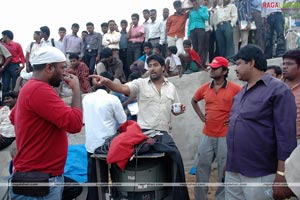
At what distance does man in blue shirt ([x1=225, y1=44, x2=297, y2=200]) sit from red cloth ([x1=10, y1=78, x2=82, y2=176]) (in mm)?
1374

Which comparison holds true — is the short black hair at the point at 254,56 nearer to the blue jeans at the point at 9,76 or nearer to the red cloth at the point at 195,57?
the red cloth at the point at 195,57

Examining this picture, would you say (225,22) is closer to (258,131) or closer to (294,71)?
(294,71)

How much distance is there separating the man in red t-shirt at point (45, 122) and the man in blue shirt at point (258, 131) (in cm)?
137

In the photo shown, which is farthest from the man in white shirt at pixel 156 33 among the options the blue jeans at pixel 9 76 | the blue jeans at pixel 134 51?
the blue jeans at pixel 9 76

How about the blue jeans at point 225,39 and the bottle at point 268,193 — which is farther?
the blue jeans at point 225,39

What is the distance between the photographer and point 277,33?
10.6 metres

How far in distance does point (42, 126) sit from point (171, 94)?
2.52m

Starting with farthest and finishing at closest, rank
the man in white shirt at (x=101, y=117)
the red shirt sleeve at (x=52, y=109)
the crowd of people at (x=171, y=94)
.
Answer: the man in white shirt at (x=101, y=117) < the crowd of people at (x=171, y=94) < the red shirt sleeve at (x=52, y=109)

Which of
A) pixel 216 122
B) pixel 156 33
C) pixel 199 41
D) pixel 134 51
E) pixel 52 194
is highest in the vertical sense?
pixel 156 33

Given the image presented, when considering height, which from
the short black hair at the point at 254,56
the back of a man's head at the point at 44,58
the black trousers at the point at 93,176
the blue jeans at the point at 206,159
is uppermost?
the back of a man's head at the point at 44,58

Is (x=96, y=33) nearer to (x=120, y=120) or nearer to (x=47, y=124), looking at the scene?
(x=120, y=120)

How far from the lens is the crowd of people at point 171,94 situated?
3396mm

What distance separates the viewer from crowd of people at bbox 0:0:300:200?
3.40 meters

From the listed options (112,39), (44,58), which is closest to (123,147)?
(44,58)
